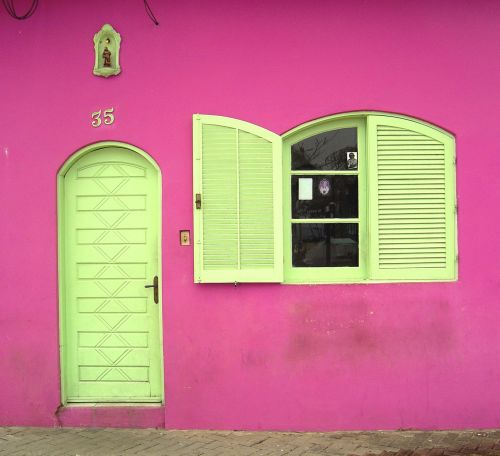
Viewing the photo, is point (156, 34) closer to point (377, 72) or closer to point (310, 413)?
point (377, 72)

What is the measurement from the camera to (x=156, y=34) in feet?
16.3

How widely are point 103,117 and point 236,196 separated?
142 centimetres

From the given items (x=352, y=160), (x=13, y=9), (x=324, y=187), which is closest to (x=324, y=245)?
(x=324, y=187)

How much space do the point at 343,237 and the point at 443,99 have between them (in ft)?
5.06

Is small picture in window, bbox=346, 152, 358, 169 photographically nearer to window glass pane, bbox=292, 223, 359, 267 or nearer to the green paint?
the green paint

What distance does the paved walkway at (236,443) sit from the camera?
4480 millimetres

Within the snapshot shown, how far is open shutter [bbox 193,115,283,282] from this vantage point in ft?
16.1

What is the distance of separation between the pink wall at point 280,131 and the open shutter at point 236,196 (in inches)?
5.8

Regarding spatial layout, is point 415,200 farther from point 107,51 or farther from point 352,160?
point 107,51

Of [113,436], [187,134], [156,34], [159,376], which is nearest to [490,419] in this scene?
[159,376]

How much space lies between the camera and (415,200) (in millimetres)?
4988

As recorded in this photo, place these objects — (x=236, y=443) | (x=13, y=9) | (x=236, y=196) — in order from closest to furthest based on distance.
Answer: (x=236, y=443) → (x=236, y=196) → (x=13, y=9)

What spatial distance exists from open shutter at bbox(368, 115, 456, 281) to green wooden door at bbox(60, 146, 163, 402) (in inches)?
81.9

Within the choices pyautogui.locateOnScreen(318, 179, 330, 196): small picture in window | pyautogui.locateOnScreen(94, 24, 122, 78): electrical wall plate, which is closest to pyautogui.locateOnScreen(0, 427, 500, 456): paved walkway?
pyautogui.locateOnScreen(318, 179, 330, 196): small picture in window
